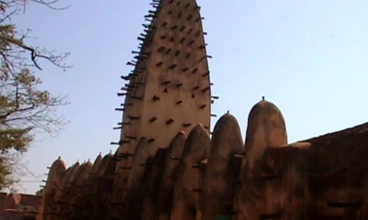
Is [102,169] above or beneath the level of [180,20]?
beneath

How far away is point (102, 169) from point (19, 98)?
35.2ft

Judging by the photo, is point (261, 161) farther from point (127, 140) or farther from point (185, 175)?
point (127, 140)

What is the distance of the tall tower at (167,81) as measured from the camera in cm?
1919

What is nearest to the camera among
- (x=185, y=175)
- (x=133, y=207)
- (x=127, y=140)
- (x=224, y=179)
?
(x=224, y=179)

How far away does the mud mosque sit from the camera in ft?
30.7

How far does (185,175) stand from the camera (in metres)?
14.2

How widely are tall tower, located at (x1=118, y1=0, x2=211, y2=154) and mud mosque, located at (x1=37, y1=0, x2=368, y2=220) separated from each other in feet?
0.12

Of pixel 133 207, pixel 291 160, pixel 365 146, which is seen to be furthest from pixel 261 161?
pixel 133 207

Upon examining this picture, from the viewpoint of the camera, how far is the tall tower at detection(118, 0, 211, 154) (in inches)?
755

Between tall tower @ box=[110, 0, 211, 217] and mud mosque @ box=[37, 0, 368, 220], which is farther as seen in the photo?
tall tower @ box=[110, 0, 211, 217]

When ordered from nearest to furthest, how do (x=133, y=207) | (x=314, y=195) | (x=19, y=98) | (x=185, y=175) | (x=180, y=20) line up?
(x=314, y=195), (x=19, y=98), (x=185, y=175), (x=133, y=207), (x=180, y=20)

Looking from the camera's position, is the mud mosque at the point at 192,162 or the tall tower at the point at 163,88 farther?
the tall tower at the point at 163,88

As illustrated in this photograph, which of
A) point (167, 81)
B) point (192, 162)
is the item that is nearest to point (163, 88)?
point (167, 81)

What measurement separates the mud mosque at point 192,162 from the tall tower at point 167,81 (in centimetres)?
4
